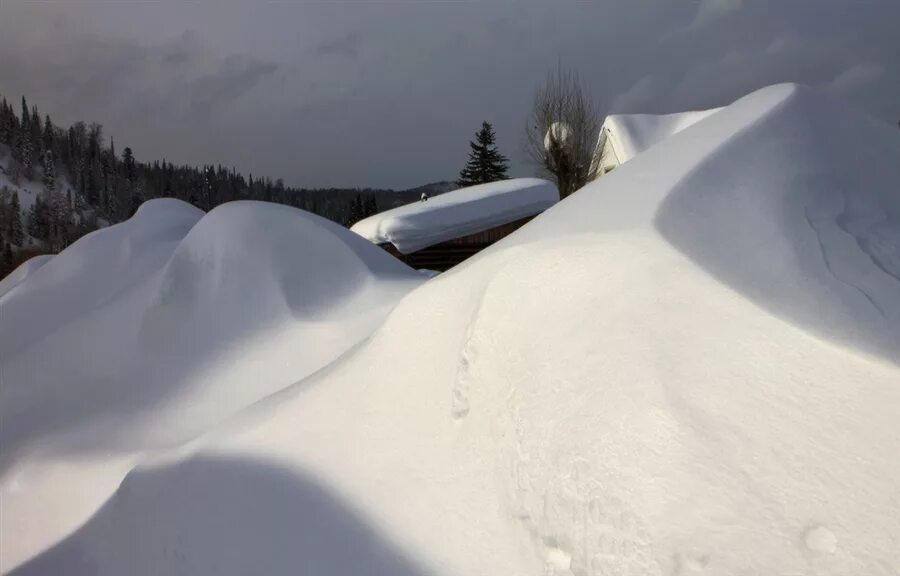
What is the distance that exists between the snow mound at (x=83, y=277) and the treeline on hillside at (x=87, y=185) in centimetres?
3158

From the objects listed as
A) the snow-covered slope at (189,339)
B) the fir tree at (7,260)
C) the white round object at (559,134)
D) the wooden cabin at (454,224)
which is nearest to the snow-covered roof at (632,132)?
the white round object at (559,134)

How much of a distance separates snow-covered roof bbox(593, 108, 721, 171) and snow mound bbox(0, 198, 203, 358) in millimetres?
10198

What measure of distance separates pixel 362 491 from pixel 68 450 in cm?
281

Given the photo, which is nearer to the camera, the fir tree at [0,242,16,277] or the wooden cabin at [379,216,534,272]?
the wooden cabin at [379,216,534,272]

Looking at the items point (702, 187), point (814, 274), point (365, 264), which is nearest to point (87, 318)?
point (365, 264)

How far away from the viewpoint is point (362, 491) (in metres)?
2.25

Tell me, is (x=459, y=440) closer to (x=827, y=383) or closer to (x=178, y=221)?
(x=827, y=383)

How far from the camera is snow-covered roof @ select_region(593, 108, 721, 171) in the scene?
14.5 m

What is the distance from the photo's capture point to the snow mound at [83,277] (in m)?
6.09

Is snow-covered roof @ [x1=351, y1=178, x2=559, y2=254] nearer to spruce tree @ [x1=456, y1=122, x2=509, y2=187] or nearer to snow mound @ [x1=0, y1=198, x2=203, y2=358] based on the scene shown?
snow mound @ [x1=0, y1=198, x2=203, y2=358]

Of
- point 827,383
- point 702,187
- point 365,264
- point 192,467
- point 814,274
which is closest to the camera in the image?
point 827,383

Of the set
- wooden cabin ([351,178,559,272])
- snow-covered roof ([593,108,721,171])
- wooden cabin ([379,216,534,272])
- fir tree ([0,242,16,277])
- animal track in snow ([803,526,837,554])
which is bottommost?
fir tree ([0,242,16,277])

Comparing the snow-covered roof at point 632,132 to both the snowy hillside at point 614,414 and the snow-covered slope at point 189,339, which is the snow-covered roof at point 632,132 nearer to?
the snow-covered slope at point 189,339

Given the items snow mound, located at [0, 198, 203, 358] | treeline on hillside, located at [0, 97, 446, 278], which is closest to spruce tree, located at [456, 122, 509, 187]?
treeline on hillside, located at [0, 97, 446, 278]
